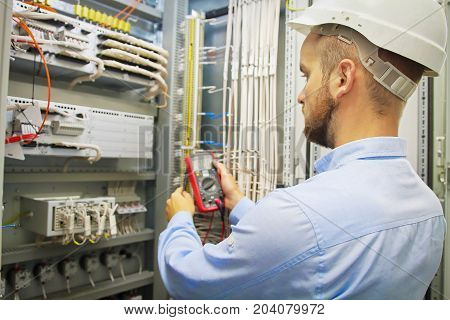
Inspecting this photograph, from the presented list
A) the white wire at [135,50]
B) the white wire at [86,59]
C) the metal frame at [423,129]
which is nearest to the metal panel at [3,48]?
the white wire at [86,59]

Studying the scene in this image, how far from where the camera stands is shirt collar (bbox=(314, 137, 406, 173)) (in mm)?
688

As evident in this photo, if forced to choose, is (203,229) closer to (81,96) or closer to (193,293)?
(193,293)

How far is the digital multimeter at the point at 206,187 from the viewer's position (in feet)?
3.99

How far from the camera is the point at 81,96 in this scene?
4.95 ft

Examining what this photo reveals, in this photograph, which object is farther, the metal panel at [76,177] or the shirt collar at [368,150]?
the metal panel at [76,177]

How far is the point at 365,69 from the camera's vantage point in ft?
2.30

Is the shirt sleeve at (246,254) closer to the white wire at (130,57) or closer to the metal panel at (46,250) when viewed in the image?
the metal panel at (46,250)

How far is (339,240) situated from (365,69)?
1.23 feet

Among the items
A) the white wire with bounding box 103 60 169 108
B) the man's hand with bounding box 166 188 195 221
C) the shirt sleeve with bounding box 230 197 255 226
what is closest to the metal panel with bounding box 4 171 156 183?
the white wire with bounding box 103 60 169 108

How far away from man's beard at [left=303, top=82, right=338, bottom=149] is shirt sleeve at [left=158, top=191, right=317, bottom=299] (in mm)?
242

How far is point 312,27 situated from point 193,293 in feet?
2.28

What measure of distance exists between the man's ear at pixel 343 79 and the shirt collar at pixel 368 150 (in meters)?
0.12

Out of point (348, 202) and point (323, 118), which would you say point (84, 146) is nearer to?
point (323, 118)

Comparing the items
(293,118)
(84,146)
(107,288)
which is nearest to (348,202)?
(293,118)
